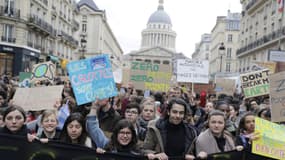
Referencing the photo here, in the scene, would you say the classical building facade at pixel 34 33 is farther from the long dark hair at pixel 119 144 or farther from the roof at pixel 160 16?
the roof at pixel 160 16

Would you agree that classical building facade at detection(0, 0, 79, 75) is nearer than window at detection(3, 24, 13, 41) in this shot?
Yes

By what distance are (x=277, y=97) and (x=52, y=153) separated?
2989 millimetres

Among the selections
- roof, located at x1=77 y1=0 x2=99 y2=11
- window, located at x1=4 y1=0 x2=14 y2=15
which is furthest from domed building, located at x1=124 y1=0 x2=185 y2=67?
window, located at x1=4 y1=0 x2=14 y2=15

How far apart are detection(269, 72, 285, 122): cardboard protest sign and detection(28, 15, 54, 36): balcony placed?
100 ft

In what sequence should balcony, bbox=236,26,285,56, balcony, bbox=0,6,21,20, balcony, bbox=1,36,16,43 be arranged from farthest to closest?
1. balcony, bbox=1,36,16,43
2. balcony, bbox=236,26,285,56
3. balcony, bbox=0,6,21,20

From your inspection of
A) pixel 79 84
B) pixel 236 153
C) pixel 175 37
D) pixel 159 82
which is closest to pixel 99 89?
pixel 79 84

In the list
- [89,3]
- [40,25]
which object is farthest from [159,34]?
[40,25]

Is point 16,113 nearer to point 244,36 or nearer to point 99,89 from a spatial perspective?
point 99,89

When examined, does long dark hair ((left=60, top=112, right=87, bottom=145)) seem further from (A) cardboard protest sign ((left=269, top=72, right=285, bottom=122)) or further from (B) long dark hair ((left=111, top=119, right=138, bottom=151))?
(A) cardboard protest sign ((left=269, top=72, right=285, bottom=122))

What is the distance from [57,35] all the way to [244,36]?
20.9 meters

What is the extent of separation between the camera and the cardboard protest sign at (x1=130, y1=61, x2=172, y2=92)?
36.7ft

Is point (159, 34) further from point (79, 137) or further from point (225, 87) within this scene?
point (79, 137)

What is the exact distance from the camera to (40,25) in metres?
35.9

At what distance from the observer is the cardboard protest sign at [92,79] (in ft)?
18.1
